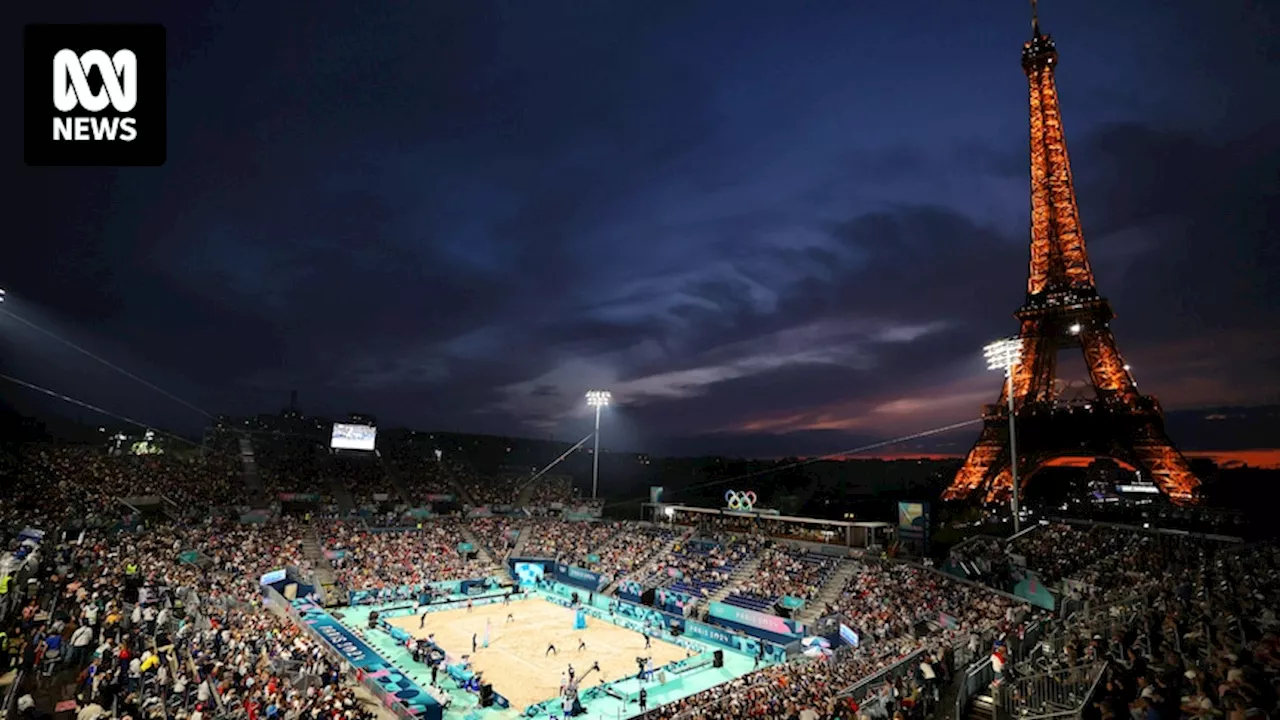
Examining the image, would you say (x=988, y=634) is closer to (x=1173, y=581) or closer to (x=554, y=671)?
(x=1173, y=581)

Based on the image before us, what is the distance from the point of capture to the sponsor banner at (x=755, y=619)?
103 ft

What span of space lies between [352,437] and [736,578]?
129ft

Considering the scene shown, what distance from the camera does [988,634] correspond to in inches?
844

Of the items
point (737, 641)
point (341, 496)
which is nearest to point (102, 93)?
point (737, 641)

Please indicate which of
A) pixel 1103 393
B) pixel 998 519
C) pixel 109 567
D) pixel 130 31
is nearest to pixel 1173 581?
pixel 1103 393

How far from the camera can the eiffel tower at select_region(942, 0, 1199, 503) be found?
37.6 meters

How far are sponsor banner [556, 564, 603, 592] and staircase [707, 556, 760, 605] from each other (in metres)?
9.24

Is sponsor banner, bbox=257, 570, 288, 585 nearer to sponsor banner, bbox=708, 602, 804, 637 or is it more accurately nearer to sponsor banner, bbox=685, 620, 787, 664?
sponsor banner, bbox=685, 620, 787, 664

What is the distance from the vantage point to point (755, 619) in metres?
33.4

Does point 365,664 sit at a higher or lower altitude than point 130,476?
lower

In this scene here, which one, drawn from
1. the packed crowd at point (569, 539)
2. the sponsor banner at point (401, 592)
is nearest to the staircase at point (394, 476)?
the packed crowd at point (569, 539)

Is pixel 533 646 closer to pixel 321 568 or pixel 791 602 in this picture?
pixel 791 602

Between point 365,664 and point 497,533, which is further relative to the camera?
point 497,533

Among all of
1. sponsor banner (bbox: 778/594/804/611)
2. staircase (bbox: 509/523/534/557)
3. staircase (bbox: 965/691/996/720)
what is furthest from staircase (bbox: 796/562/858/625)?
staircase (bbox: 509/523/534/557)
